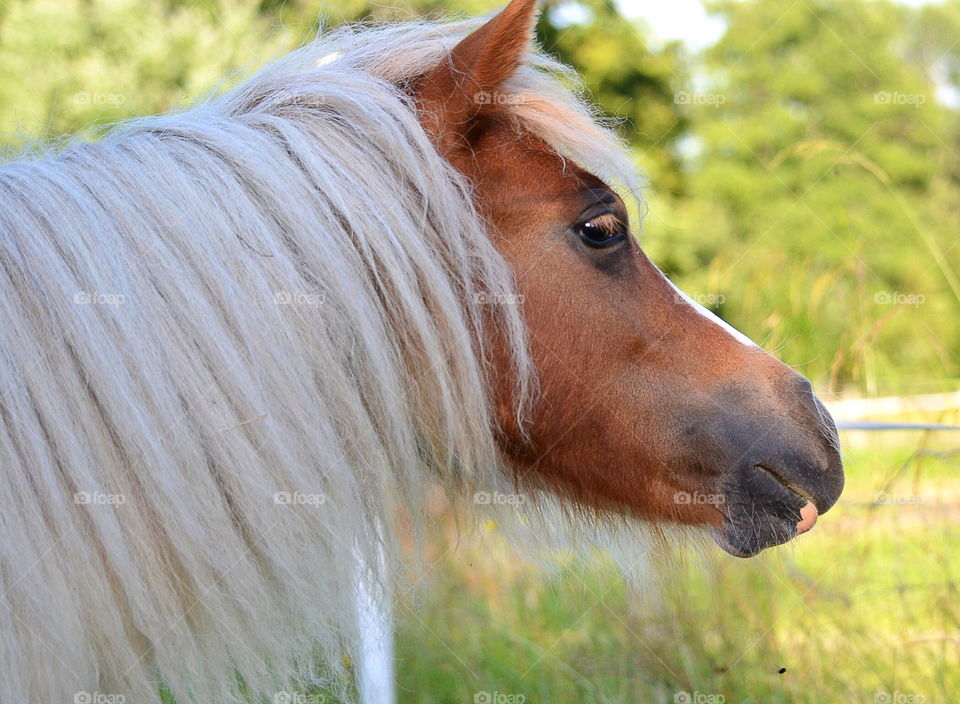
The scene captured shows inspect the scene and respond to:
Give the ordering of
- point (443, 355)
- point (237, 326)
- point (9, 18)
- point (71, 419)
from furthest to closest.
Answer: point (9, 18), point (443, 355), point (237, 326), point (71, 419)

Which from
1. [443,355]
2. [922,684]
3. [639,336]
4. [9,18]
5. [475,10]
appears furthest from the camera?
[475,10]

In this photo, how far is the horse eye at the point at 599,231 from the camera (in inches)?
92.1

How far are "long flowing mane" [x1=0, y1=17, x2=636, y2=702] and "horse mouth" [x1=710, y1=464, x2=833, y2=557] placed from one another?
2.18 feet

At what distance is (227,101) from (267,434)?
3.20 ft

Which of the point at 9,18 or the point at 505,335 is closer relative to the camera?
the point at 505,335

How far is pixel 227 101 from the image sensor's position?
2.33 m

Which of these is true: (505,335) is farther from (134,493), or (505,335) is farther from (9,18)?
(9,18)

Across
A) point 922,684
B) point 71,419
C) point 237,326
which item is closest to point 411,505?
point 237,326

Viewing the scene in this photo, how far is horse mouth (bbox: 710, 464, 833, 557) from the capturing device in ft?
7.84
